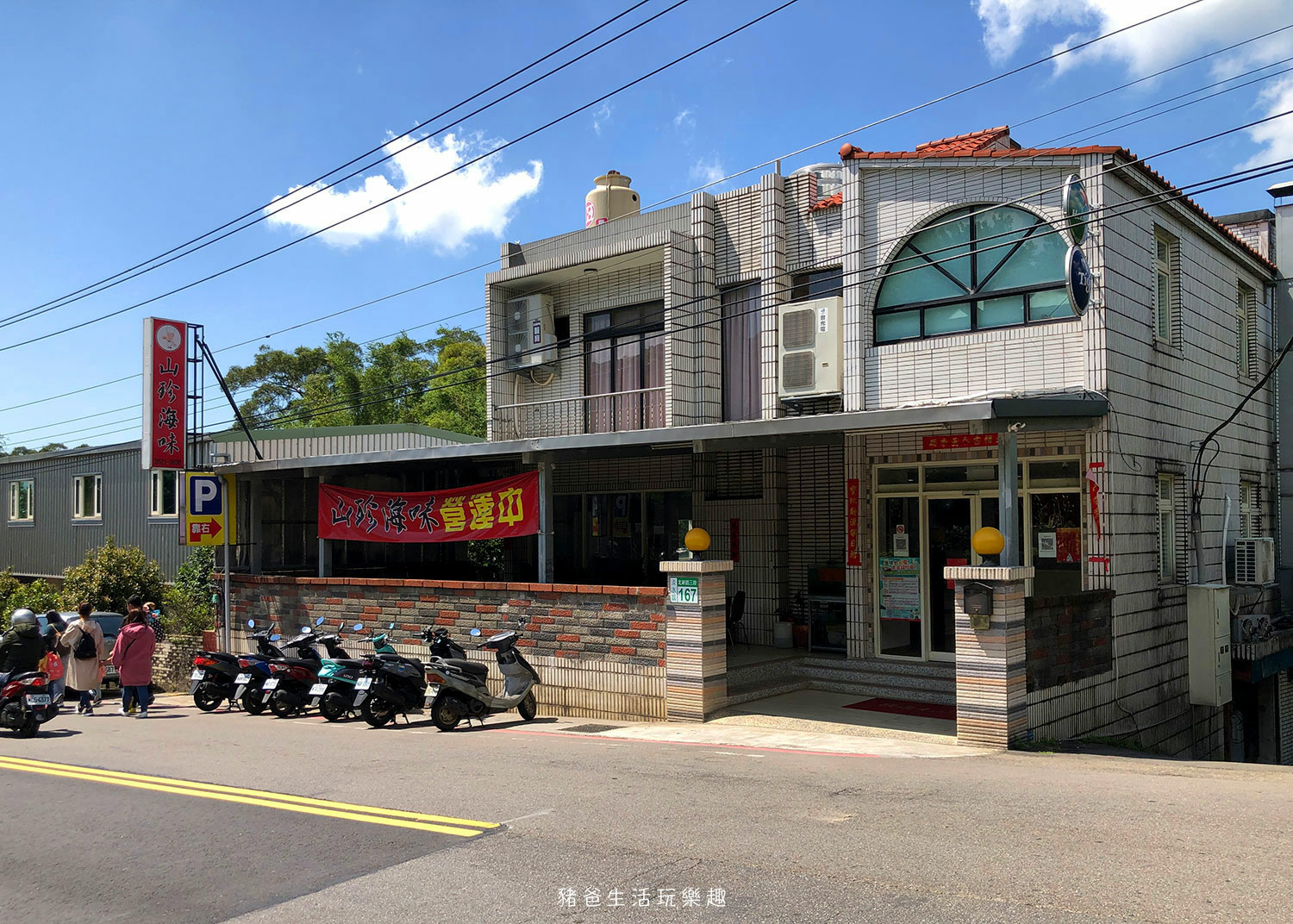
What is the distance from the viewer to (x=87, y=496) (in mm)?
29750

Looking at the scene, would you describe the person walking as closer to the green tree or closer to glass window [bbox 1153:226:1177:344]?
the green tree

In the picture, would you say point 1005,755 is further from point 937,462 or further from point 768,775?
Result: point 937,462

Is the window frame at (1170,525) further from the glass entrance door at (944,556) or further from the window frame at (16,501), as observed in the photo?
the window frame at (16,501)

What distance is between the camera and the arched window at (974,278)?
13.0 metres

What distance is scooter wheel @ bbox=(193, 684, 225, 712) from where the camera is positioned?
1523cm

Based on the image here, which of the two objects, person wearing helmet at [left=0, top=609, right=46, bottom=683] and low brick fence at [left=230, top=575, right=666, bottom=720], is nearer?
low brick fence at [left=230, top=575, right=666, bottom=720]

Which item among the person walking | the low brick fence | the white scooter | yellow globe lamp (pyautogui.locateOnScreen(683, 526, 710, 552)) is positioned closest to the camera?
yellow globe lamp (pyautogui.locateOnScreen(683, 526, 710, 552))

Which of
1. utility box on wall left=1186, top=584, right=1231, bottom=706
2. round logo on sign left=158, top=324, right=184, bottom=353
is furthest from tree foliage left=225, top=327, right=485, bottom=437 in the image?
utility box on wall left=1186, top=584, right=1231, bottom=706

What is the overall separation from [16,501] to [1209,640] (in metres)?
33.6

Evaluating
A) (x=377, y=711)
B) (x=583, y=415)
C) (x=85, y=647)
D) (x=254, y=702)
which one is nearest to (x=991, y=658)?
(x=377, y=711)

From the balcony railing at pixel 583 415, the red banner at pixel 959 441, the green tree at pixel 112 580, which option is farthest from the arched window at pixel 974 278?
the green tree at pixel 112 580

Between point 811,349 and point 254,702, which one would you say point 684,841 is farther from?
point 254,702

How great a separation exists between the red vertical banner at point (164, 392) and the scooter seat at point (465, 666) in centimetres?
877

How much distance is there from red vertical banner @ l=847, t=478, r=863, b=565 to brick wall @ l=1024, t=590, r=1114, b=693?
310 centimetres
